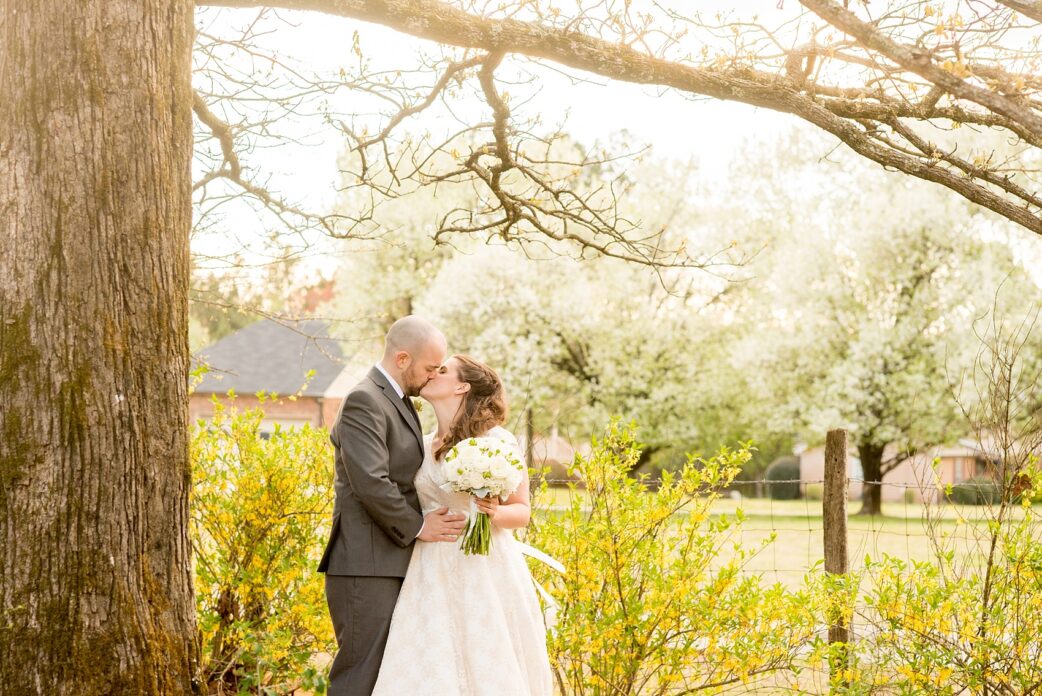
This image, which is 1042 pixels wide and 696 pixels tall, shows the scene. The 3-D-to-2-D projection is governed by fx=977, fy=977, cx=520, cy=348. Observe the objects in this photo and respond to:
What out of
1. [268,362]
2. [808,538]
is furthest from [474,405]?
[268,362]

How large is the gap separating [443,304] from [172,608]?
22.3 m

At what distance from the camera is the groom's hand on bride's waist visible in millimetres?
3934

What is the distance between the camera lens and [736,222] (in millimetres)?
27609

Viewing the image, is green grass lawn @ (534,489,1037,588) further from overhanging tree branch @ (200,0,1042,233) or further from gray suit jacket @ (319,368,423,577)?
gray suit jacket @ (319,368,423,577)

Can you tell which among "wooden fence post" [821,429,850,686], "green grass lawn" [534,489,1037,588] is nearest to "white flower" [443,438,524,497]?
"wooden fence post" [821,429,850,686]

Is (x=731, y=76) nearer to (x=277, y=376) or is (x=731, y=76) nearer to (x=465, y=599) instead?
(x=465, y=599)

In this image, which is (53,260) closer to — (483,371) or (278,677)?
(483,371)

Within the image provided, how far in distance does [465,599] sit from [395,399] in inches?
34.4

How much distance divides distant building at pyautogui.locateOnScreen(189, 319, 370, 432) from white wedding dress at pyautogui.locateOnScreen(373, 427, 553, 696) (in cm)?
2624

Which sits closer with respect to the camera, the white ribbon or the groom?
the groom

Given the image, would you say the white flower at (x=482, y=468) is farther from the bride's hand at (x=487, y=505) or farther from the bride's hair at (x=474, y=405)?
the bride's hair at (x=474, y=405)

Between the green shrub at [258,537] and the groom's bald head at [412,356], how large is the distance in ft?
5.14

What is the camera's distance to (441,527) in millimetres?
3945

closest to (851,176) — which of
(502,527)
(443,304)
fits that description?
(443,304)
